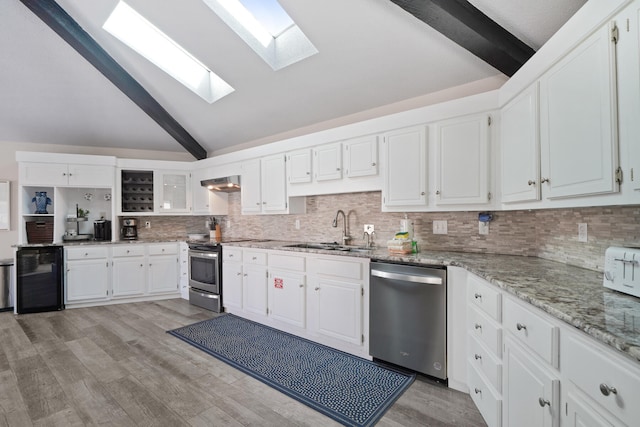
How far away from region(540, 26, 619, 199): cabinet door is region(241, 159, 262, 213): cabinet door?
123 inches

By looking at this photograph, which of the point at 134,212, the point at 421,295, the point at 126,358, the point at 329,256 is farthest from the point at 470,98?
the point at 134,212

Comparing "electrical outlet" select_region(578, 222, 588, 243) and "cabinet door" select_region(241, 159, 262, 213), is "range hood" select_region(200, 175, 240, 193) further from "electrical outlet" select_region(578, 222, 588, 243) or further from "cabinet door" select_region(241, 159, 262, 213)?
"electrical outlet" select_region(578, 222, 588, 243)

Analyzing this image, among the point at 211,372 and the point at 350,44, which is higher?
the point at 350,44

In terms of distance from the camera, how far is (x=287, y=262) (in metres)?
3.26

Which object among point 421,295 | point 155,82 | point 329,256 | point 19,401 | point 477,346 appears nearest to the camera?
point 477,346

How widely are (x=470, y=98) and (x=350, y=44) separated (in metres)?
1.14

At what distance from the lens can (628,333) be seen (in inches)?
34.0

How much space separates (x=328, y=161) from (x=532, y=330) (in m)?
2.39

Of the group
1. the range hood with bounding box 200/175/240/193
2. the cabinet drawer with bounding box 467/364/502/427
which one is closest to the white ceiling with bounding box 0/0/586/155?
the range hood with bounding box 200/175/240/193

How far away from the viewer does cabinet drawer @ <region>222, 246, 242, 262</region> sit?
384 cm

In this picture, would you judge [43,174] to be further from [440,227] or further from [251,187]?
[440,227]

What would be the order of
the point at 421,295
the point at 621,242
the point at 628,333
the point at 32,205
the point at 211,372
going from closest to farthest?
the point at 628,333 < the point at 621,242 < the point at 421,295 < the point at 211,372 < the point at 32,205

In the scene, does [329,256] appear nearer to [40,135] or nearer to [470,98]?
[470,98]

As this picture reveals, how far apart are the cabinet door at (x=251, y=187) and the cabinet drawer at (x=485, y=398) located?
9.70 ft
